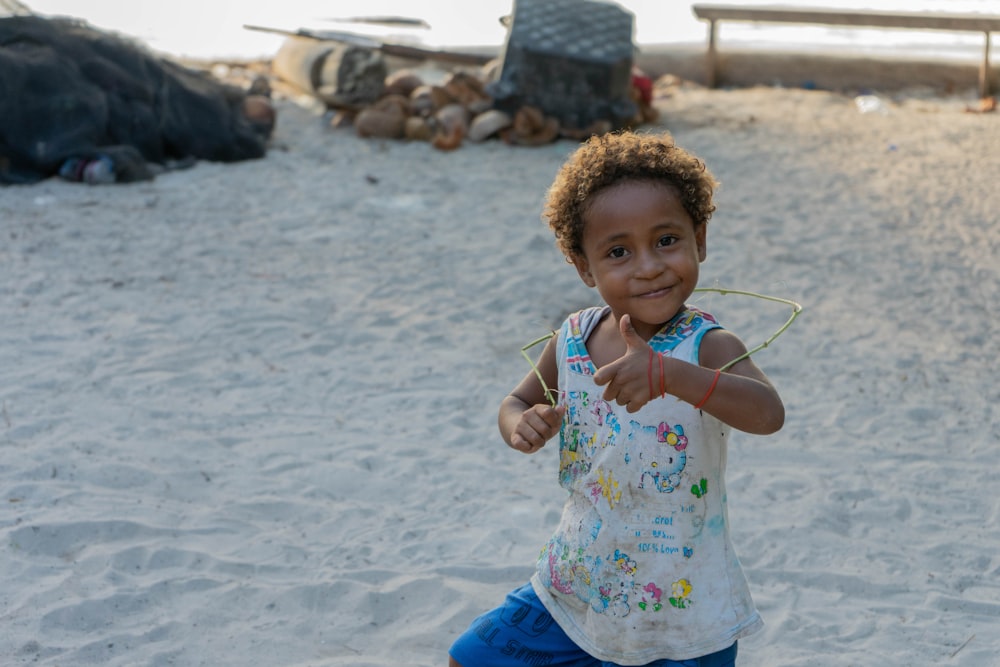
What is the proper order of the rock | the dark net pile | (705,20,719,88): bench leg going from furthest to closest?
(705,20,719,88): bench leg < the rock < the dark net pile

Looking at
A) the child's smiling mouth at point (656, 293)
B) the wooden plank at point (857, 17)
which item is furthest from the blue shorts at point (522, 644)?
the wooden plank at point (857, 17)

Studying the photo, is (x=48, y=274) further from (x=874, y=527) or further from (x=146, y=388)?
(x=874, y=527)

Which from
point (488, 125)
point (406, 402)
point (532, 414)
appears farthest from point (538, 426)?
point (488, 125)

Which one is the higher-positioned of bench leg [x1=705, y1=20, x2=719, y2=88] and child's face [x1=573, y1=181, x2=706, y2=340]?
child's face [x1=573, y1=181, x2=706, y2=340]

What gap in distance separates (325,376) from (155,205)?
304cm

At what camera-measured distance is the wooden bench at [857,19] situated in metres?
9.83

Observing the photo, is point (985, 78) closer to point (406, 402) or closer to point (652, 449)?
point (406, 402)

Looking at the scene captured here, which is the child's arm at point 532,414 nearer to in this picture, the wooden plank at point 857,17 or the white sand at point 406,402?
the white sand at point 406,402

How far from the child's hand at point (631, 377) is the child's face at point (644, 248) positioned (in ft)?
0.67

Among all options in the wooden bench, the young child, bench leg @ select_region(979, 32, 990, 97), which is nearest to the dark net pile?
the wooden bench

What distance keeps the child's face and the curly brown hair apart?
0.8 inches

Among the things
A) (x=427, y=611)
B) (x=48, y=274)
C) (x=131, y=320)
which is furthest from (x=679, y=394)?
(x=48, y=274)

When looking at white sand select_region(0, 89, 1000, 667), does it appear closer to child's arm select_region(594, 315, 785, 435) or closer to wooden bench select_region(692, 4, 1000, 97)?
child's arm select_region(594, 315, 785, 435)

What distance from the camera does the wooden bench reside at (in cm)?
983
